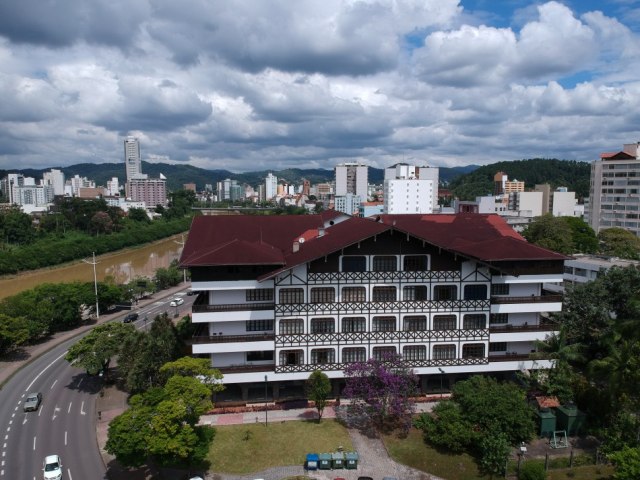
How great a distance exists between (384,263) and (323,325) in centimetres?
533

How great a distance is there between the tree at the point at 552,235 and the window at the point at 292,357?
128ft

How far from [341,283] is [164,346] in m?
11.6

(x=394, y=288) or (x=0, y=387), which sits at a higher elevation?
(x=394, y=288)

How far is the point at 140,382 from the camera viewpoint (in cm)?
2889

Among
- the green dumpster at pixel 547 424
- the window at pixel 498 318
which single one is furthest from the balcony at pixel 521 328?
the green dumpster at pixel 547 424

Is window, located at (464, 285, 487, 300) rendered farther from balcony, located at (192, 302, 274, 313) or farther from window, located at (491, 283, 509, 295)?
balcony, located at (192, 302, 274, 313)

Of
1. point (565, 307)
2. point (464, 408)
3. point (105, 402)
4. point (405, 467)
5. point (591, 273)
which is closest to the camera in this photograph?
point (405, 467)

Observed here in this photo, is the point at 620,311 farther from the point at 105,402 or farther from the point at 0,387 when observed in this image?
the point at 0,387

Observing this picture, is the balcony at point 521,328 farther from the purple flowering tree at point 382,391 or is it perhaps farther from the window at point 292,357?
the window at point 292,357

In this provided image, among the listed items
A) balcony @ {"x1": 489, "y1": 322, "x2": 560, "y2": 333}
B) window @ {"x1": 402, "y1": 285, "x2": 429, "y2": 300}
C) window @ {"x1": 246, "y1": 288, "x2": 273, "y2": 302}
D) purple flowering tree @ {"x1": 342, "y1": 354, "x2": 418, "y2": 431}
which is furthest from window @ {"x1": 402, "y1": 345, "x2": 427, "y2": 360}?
window @ {"x1": 246, "y1": 288, "x2": 273, "y2": 302}

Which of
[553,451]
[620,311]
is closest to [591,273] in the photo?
[620,311]

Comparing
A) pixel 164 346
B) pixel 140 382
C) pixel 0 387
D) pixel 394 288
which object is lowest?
pixel 0 387

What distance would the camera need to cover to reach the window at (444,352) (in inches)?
1190

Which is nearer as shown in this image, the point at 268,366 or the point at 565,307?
the point at 268,366
